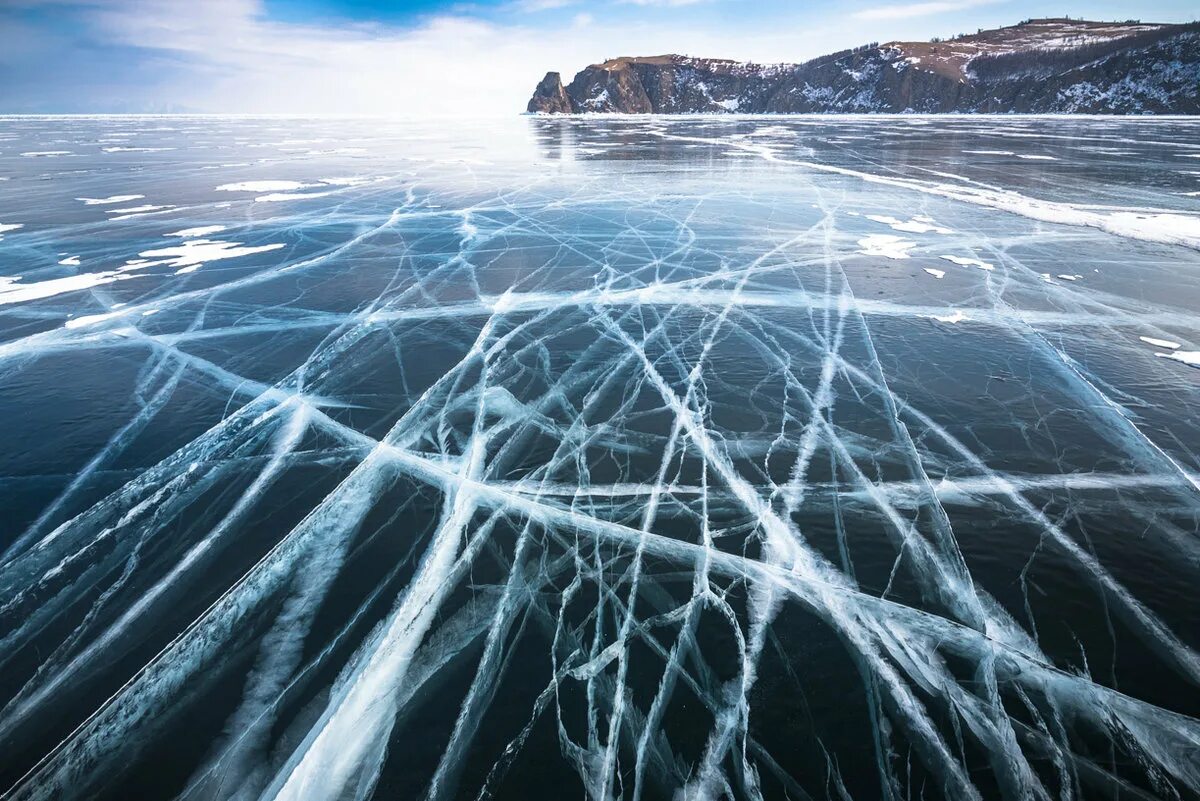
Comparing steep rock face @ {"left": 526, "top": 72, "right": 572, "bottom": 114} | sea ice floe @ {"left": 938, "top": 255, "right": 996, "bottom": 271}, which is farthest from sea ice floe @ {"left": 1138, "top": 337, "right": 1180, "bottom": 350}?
steep rock face @ {"left": 526, "top": 72, "right": 572, "bottom": 114}

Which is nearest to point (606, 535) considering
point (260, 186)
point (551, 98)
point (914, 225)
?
point (914, 225)

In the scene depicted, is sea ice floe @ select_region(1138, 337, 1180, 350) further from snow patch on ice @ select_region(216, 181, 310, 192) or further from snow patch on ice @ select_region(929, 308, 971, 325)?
snow patch on ice @ select_region(216, 181, 310, 192)

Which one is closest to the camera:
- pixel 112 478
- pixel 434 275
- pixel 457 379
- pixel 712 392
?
pixel 112 478

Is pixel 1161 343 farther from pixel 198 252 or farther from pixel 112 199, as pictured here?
pixel 112 199

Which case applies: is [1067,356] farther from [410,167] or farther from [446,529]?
[410,167]

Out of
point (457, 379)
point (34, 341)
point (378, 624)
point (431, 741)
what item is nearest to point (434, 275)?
point (457, 379)

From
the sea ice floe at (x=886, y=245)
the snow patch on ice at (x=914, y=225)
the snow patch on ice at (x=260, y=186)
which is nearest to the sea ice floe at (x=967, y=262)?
the sea ice floe at (x=886, y=245)
